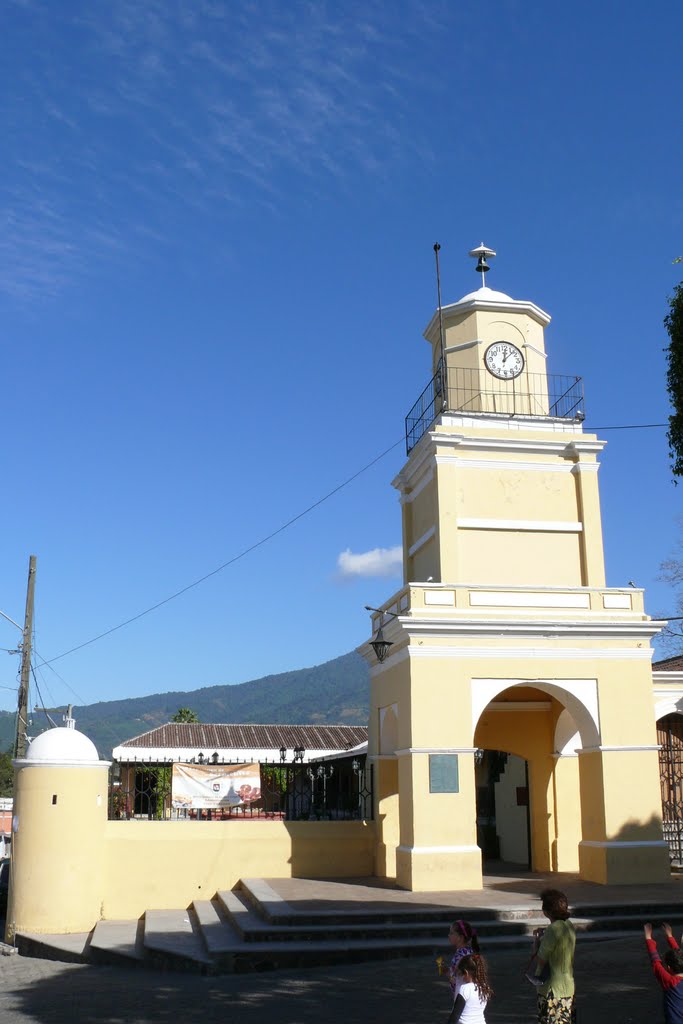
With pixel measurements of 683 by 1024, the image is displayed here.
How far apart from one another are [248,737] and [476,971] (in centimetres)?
3714

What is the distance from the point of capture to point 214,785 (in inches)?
883

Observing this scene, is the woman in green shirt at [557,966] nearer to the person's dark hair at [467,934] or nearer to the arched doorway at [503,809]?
the person's dark hair at [467,934]

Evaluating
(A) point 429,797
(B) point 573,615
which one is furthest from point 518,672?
(A) point 429,797

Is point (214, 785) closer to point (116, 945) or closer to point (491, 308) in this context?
point (116, 945)

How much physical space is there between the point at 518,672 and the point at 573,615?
157 cm

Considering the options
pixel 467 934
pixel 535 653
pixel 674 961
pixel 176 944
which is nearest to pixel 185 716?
pixel 535 653

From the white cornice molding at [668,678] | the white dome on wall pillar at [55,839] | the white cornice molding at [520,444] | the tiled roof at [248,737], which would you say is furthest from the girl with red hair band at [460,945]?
the tiled roof at [248,737]

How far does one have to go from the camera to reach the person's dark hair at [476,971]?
6.52 metres

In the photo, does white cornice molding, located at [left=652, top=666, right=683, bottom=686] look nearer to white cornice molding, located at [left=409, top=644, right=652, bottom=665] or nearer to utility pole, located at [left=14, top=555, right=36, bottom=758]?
white cornice molding, located at [left=409, top=644, right=652, bottom=665]

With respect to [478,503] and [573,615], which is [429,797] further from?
[478,503]

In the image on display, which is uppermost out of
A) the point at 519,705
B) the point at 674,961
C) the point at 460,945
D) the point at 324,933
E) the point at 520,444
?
the point at 520,444

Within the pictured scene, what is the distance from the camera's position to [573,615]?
17.8 m

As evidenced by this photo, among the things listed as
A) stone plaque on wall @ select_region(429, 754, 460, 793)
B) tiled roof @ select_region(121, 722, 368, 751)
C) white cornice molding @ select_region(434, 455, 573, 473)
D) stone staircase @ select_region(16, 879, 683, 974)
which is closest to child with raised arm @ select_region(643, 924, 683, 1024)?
stone staircase @ select_region(16, 879, 683, 974)

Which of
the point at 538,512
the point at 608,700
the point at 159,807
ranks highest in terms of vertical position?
the point at 538,512
